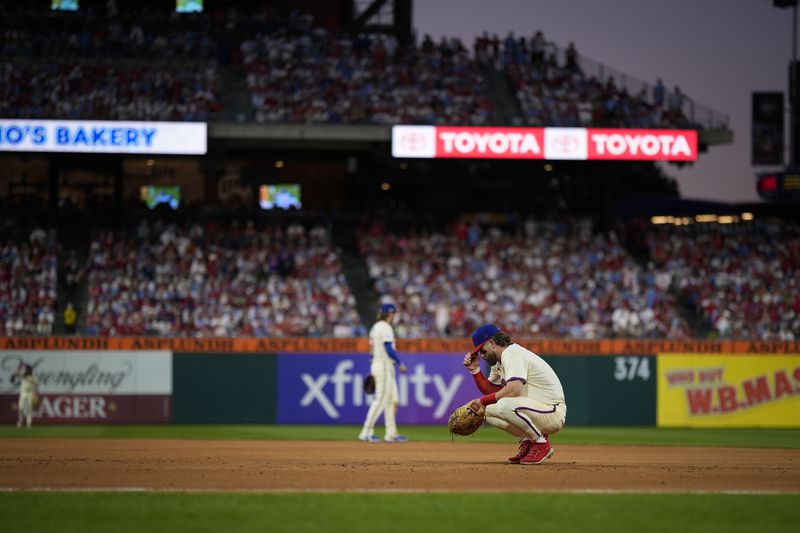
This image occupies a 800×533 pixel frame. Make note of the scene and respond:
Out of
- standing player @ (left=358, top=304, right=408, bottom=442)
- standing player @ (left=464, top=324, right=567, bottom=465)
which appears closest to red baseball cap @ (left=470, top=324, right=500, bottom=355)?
standing player @ (left=464, top=324, right=567, bottom=465)

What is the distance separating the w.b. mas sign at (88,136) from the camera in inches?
1291

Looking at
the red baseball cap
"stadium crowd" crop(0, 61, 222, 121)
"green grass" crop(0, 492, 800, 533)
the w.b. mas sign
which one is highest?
"stadium crowd" crop(0, 61, 222, 121)

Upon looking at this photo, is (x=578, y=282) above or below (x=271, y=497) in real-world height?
above

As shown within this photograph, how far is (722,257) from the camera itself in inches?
1396

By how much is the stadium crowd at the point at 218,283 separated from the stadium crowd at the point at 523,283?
1746mm

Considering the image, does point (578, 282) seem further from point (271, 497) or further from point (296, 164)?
point (271, 497)

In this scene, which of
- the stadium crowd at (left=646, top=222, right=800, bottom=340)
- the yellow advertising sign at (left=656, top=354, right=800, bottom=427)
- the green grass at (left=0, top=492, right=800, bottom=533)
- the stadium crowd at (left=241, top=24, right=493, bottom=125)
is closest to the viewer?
the green grass at (left=0, top=492, right=800, bottom=533)

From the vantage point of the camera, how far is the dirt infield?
429 inches

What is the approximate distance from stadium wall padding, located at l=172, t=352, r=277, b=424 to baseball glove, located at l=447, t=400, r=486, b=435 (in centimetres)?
1528

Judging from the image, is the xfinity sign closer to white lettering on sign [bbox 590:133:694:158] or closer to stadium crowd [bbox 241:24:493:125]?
stadium crowd [bbox 241:24:493:125]

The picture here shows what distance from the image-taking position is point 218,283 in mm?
32031

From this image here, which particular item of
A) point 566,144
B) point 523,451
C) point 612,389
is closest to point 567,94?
point 566,144

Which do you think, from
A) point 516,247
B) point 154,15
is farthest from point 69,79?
point 516,247

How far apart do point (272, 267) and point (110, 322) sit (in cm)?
528
